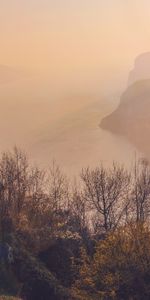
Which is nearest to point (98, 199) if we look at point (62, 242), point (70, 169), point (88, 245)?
point (88, 245)

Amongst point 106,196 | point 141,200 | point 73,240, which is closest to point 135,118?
point 141,200

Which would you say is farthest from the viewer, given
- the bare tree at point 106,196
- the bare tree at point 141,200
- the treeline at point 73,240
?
the bare tree at point 141,200

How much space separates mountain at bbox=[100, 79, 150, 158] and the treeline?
52.6 m

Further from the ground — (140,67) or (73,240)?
(140,67)

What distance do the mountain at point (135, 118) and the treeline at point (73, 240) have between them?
5256 cm

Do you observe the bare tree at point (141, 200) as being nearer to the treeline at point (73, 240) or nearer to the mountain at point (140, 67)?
the treeline at point (73, 240)

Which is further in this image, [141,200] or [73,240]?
[141,200]

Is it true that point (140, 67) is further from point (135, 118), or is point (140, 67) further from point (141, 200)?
point (141, 200)

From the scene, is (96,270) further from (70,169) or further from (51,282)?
(70,169)

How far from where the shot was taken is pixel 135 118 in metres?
118

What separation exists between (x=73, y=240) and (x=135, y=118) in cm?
9410

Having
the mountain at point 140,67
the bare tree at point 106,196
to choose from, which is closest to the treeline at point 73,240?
the bare tree at point 106,196

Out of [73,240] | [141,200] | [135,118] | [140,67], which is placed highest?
[140,67]

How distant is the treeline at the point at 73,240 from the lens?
17047mm
